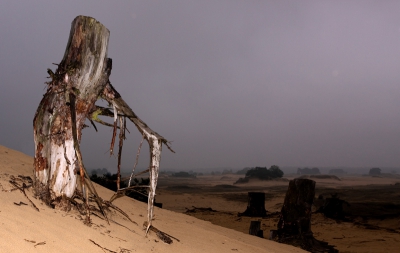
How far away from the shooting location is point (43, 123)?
3707mm

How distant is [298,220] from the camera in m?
7.39

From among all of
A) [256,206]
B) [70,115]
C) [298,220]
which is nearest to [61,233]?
[70,115]

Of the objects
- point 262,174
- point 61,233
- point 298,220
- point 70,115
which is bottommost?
point 262,174

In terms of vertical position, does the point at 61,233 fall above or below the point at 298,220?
above

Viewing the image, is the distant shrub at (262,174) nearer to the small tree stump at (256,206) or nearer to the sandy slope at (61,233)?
the small tree stump at (256,206)

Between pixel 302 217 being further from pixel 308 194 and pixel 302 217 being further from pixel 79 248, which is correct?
pixel 79 248

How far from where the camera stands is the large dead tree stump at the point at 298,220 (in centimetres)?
718

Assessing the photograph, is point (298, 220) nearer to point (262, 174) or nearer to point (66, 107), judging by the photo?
point (66, 107)

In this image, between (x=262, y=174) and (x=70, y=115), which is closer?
(x=70, y=115)

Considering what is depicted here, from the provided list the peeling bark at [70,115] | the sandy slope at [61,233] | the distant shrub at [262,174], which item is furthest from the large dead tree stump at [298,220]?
the distant shrub at [262,174]

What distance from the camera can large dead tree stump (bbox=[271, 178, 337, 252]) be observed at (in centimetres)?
718

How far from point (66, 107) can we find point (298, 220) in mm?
5931

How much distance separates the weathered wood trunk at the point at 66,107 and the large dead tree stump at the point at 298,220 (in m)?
5.23

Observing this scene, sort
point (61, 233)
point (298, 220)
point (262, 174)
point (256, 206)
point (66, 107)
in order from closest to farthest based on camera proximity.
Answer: point (61, 233), point (66, 107), point (298, 220), point (256, 206), point (262, 174)
